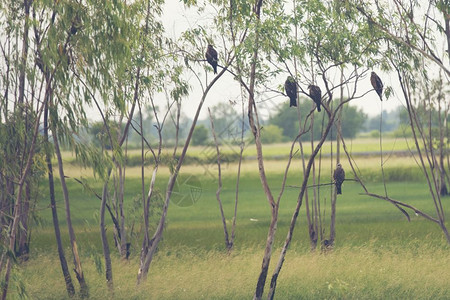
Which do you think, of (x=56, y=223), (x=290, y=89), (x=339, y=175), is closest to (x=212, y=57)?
(x=290, y=89)

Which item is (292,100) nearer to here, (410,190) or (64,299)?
(64,299)

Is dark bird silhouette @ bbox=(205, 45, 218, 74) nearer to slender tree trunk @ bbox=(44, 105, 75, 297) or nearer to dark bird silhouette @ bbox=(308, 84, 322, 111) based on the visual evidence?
dark bird silhouette @ bbox=(308, 84, 322, 111)

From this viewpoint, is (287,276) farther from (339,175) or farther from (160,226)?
(339,175)

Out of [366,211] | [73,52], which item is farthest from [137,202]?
[366,211]

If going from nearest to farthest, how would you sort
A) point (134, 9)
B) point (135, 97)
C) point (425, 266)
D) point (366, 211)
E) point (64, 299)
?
point (134, 9) < point (64, 299) < point (135, 97) < point (425, 266) < point (366, 211)

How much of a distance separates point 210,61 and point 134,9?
137cm

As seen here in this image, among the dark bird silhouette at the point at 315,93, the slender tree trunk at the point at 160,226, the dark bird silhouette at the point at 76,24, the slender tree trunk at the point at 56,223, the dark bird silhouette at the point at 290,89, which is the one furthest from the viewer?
the slender tree trunk at the point at 160,226

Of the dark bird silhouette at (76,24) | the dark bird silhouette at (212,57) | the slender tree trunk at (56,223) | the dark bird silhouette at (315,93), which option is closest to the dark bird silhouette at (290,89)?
the dark bird silhouette at (315,93)

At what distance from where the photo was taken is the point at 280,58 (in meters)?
10.6

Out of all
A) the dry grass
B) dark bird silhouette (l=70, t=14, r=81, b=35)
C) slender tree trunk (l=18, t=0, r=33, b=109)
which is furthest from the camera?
the dry grass

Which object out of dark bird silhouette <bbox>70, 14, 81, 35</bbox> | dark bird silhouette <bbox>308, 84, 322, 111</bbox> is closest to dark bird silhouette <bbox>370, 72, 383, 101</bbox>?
dark bird silhouette <bbox>308, 84, 322, 111</bbox>

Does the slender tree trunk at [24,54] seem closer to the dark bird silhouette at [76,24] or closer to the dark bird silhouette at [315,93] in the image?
the dark bird silhouette at [76,24]

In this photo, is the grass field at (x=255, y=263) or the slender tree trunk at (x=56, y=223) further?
the grass field at (x=255, y=263)

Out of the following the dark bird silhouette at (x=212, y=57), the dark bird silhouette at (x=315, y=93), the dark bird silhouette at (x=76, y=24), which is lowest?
the dark bird silhouette at (x=315, y=93)
